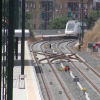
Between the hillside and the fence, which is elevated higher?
the hillside

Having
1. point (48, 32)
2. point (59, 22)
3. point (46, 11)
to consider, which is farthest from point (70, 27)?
point (46, 11)

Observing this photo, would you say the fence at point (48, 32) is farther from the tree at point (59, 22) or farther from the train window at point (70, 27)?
the train window at point (70, 27)

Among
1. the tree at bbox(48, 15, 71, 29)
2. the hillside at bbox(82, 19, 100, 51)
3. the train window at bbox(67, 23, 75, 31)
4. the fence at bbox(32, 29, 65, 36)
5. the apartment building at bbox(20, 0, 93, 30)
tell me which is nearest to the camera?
the hillside at bbox(82, 19, 100, 51)

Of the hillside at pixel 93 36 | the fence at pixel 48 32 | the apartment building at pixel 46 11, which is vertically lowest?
the fence at pixel 48 32

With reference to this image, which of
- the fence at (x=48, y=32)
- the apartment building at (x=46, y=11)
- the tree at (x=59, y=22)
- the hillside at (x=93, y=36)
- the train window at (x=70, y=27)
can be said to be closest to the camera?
the hillside at (x=93, y=36)

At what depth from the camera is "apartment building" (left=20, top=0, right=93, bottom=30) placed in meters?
53.4

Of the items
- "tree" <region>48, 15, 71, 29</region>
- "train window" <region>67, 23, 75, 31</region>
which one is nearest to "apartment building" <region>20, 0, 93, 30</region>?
"tree" <region>48, 15, 71, 29</region>

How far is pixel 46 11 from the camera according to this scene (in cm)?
5438

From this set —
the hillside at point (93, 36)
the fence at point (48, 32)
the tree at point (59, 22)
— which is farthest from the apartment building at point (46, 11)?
the hillside at point (93, 36)

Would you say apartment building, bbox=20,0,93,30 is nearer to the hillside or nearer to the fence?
the fence

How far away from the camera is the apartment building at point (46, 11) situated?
53.4 metres

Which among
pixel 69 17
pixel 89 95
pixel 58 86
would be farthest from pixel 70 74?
pixel 69 17

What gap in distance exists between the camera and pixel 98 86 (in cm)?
1264

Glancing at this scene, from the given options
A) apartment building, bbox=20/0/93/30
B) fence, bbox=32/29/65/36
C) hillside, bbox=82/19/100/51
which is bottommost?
fence, bbox=32/29/65/36
